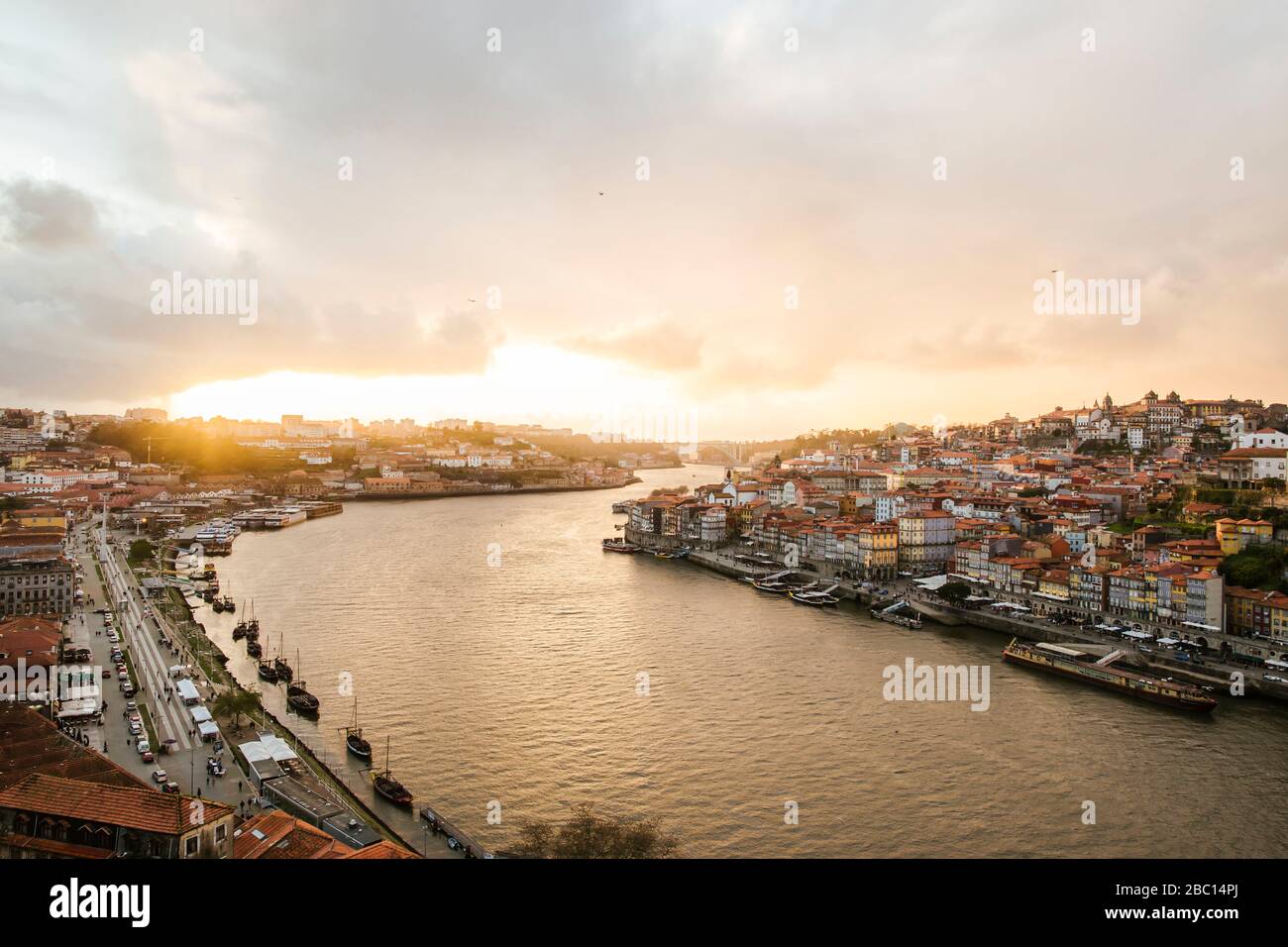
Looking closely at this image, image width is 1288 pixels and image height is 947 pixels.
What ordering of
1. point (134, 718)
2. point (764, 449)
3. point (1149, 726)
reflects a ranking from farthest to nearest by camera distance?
point (764, 449), point (1149, 726), point (134, 718)

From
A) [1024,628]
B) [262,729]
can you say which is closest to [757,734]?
[262,729]

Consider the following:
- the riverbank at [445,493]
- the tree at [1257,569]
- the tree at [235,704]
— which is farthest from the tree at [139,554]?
the tree at [1257,569]

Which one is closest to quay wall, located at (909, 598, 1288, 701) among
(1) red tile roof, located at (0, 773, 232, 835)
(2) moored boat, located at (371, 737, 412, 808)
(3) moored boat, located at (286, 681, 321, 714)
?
(2) moored boat, located at (371, 737, 412, 808)

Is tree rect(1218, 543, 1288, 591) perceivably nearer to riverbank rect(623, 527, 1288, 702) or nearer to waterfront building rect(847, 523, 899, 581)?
riverbank rect(623, 527, 1288, 702)

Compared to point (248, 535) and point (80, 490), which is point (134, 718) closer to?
point (248, 535)
